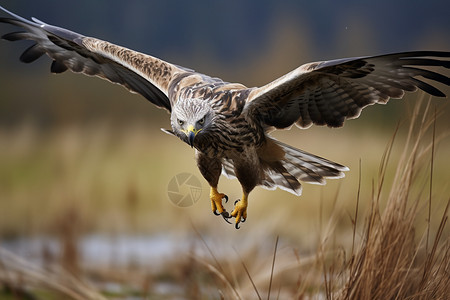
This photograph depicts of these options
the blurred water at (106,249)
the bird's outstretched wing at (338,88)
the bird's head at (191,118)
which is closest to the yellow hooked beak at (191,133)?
the bird's head at (191,118)

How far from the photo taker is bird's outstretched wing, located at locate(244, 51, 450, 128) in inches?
61.7

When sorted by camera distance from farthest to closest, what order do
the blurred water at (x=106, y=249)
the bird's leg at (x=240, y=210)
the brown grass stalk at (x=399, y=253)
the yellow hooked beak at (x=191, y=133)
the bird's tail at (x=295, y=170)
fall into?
1. the blurred water at (x=106, y=249)
2. the bird's tail at (x=295, y=170)
3. the bird's leg at (x=240, y=210)
4. the brown grass stalk at (x=399, y=253)
5. the yellow hooked beak at (x=191, y=133)

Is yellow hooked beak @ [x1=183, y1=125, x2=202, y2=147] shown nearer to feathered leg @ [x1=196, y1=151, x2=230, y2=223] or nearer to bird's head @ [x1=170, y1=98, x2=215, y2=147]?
bird's head @ [x1=170, y1=98, x2=215, y2=147]

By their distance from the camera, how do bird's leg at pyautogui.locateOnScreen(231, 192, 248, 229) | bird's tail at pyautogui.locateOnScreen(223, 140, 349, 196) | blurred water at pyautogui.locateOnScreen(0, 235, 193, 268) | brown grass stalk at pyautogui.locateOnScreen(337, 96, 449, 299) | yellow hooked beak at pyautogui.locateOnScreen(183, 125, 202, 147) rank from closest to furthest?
yellow hooked beak at pyautogui.locateOnScreen(183, 125, 202, 147) < brown grass stalk at pyautogui.locateOnScreen(337, 96, 449, 299) < bird's leg at pyautogui.locateOnScreen(231, 192, 248, 229) < bird's tail at pyautogui.locateOnScreen(223, 140, 349, 196) < blurred water at pyautogui.locateOnScreen(0, 235, 193, 268)

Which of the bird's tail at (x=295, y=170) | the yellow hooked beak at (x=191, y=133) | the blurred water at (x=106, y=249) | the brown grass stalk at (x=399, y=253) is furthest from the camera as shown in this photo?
the blurred water at (x=106, y=249)

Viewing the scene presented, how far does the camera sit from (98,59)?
212 centimetres

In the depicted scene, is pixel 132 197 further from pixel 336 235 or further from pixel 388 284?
pixel 388 284

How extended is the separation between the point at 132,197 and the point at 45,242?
55cm

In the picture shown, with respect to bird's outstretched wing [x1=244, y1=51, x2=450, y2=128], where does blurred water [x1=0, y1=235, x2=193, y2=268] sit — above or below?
below

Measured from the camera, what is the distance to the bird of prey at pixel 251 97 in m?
1.61

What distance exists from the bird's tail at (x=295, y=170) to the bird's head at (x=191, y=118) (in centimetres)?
37

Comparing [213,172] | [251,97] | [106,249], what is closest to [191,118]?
[251,97]

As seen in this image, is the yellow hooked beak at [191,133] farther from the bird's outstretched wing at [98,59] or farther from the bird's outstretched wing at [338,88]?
the bird's outstretched wing at [98,59]

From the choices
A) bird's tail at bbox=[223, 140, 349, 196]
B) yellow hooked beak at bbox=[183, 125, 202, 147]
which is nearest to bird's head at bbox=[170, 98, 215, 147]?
yellow hooked beak at bbox=[183, 125, 202, 147]
